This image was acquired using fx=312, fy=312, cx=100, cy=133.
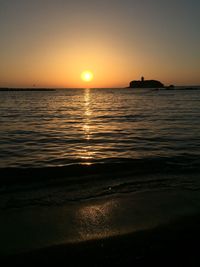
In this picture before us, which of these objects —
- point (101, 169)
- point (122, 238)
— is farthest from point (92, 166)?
point (122, 238)

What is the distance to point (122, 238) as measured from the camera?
17.1 ft

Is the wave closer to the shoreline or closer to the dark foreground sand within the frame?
the dark foreground sand

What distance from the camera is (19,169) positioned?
33.2 feet

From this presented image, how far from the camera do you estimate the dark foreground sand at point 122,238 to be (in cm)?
448

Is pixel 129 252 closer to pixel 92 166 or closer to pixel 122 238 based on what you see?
pixel 122 238

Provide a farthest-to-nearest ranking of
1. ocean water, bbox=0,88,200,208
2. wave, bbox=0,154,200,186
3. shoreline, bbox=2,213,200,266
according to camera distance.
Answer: wave, bbox=0,154,200,186
ocean water, bbox=0,88,200,208
shoreline, bbox=2,213,200,266

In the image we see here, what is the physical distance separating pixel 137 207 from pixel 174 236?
1.60m

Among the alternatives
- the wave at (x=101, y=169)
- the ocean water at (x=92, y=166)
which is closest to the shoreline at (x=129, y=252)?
the ocean water at (x=92, y=166)

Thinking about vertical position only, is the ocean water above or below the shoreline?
below

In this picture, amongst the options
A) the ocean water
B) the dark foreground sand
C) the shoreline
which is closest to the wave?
the ocean water

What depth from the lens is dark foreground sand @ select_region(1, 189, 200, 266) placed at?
14.7 feet

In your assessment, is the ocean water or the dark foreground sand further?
the ocean water

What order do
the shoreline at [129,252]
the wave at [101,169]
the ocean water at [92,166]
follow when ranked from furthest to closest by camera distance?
the wave at [101,169] → the ocean water at [92,166] → the shoreline at [129,252]

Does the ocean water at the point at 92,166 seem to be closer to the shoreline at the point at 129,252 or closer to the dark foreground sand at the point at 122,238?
the dark foreground sand at the point at 122,238
